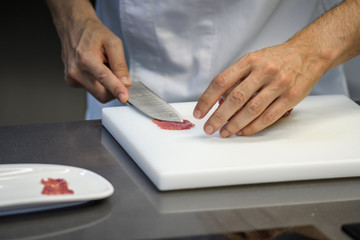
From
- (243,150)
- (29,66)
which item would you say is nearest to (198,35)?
(243,150)

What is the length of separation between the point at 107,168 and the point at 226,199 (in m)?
0.24

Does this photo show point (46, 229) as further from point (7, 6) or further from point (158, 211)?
point (7, 6)

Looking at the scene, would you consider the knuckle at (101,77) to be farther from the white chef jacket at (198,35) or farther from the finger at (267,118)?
the finger at (267,118)

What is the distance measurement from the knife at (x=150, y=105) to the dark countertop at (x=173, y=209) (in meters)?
0.18

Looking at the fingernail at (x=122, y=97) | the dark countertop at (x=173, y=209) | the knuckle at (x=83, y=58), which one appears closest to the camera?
the dark countertop at (x=173, y=209)

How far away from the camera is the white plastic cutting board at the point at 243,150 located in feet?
2.96

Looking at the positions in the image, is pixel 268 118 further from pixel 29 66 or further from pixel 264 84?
pixel 29 66

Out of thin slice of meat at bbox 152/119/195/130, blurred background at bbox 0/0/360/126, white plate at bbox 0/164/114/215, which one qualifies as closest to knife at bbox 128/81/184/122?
thin slice of meat at bbox 152/119/195/130

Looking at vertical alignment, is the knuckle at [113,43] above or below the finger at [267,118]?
above

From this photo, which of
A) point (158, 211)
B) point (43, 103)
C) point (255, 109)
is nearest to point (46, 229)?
point (158, 211)

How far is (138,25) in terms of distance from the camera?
4.75 feet

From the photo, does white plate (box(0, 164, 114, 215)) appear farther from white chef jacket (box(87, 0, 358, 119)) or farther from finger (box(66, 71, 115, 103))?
white chef jacket (box(87, 0, 358, 119))

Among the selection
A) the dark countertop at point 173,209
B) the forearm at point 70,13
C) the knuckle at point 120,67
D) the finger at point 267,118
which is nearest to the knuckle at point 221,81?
the finger at point 267,118

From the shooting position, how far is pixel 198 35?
144 cm
